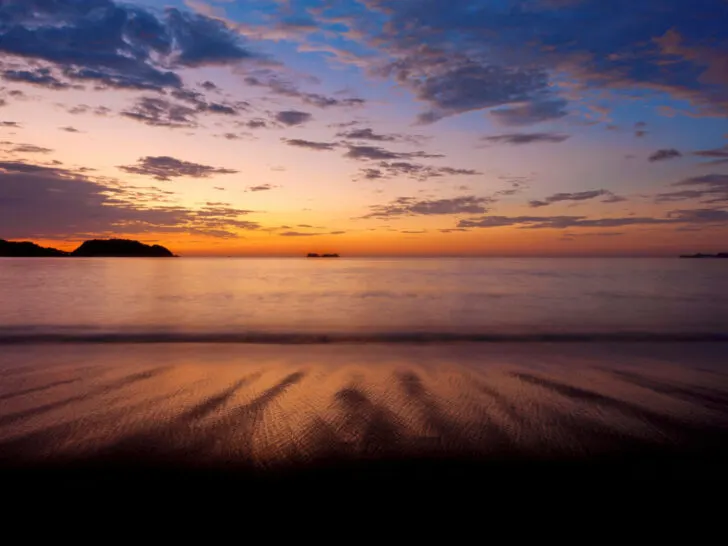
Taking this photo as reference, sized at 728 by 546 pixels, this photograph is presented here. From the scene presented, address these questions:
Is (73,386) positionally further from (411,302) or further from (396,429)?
(411,302)

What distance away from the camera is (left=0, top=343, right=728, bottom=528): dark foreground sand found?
4477 mm

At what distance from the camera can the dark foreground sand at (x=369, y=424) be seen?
4477 mm

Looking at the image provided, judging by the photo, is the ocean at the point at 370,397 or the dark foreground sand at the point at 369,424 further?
the ocean at the point at 370,397

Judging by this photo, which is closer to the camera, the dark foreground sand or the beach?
the dark foreground sand

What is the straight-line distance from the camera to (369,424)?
5984 millimetres

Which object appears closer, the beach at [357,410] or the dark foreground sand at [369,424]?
the dark foreground sand at [369,424]

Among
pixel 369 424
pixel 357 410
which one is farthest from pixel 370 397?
pixel 369 424

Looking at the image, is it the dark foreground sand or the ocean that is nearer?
the dark foreground sand

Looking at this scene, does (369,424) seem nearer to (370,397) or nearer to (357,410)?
(357,410)

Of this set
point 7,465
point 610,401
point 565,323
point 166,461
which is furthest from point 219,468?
point 565,323

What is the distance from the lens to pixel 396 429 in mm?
5793

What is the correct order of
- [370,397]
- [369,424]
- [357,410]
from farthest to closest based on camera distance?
[370,397]
[357,410]
[369,424]

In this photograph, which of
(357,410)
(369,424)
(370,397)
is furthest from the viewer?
(370,397)

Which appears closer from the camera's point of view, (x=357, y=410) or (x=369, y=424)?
(x=369, y=424)
